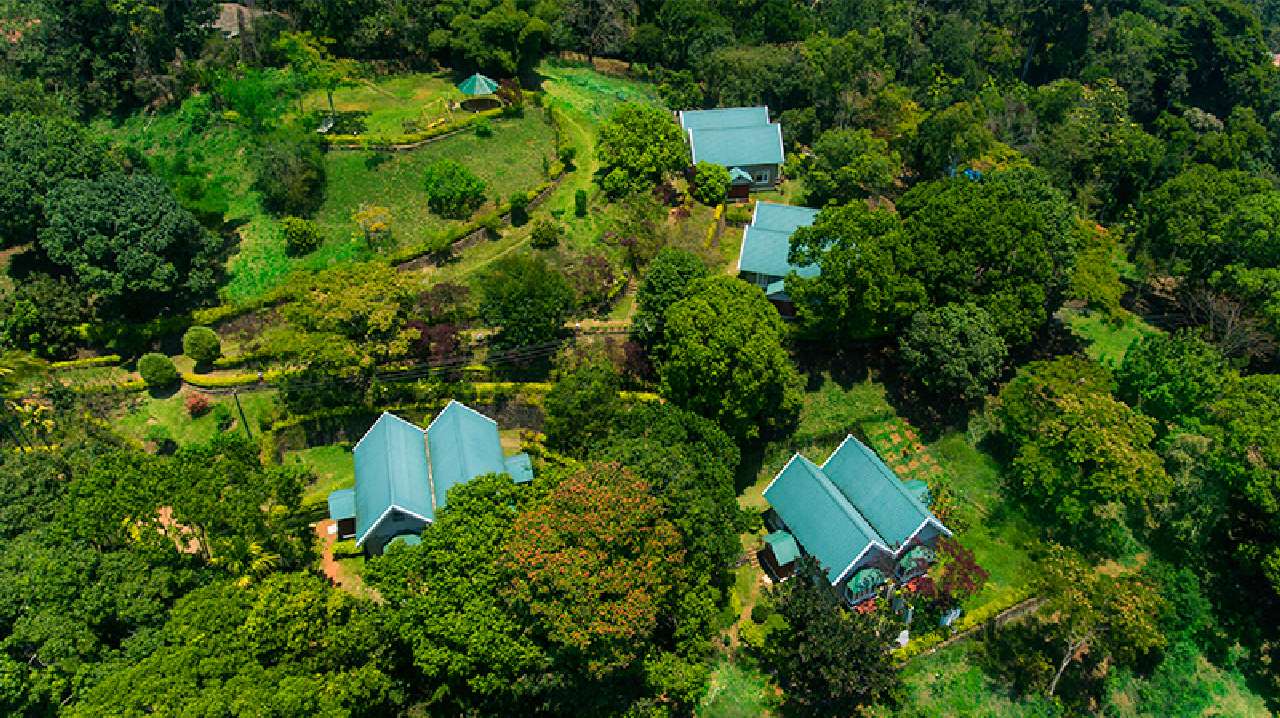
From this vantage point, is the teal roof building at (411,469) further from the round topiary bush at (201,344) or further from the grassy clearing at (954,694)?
the grassy clearing at (954,694)

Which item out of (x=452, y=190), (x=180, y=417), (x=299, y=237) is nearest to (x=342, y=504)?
(x=180, y=417)

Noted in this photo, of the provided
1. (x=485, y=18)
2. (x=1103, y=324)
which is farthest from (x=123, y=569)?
(x=1103, y=324)

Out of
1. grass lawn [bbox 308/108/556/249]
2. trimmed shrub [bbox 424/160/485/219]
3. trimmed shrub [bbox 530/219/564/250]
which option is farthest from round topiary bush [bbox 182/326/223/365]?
trimmed shrub [bbox 530/219/564/250]

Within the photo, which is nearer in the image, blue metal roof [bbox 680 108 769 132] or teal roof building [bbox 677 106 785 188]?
teal roof building [bbox 677 106 785 188]

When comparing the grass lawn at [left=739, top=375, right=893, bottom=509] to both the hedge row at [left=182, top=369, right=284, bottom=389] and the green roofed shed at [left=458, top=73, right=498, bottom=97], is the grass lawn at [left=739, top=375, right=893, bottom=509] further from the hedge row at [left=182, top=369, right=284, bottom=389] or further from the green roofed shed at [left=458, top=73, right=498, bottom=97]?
the green roofed shed at [left=458, top=73, right=498, bottom=97]

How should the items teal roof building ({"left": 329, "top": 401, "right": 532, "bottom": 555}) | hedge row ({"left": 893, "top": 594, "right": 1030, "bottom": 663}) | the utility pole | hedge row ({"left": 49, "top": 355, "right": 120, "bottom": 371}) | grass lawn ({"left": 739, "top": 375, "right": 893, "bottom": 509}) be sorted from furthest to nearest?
grass lawn ({"left": 739, "top": 375, "right": 893, "bottom": 509})
hedge row ({"left": 49, "top": 355, "right": 120, "bottom": 371})
the utility pole
hedge row ({"left": 893, "top": 594, "right": 1030, "bottom": 663})
teal roof building ({"left": 329, "top": 401, "right": 532, "bottom": 555})

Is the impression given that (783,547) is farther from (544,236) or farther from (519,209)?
(519,209)
